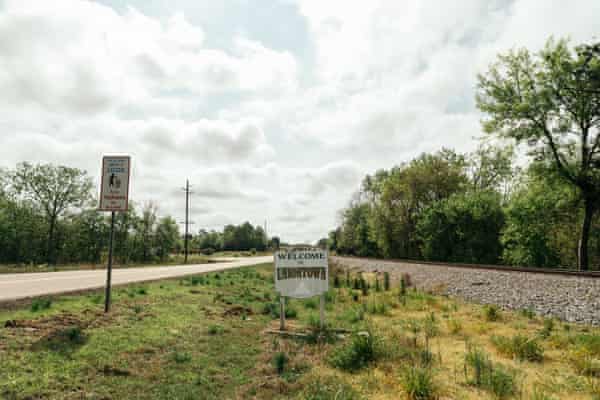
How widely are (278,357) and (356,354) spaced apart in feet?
4.03

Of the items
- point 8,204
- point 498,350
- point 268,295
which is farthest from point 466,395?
point 8,204

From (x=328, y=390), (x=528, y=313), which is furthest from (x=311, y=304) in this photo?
(x=328, y=390)

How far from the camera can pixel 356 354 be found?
5.16 m

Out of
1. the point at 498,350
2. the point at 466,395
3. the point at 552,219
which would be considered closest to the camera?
the point at 466,395

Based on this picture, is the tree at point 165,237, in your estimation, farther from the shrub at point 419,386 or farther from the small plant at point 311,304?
the shrub at point 419,386

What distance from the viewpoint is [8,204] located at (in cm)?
4266

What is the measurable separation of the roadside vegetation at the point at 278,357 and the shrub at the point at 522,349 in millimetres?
15

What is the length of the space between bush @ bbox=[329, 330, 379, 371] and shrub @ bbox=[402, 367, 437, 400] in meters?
1.04

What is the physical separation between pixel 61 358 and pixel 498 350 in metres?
→ 6.92

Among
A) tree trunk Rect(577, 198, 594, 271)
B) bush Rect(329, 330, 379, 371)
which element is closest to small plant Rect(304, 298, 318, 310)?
bush Rect(329, 330, 379, 371)

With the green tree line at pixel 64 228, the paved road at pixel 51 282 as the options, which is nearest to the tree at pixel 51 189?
→ the green tree line at pixel 64 228

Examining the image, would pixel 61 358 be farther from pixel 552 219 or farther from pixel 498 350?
pixel 552 219

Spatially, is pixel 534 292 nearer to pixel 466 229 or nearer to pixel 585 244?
pixel 585 244

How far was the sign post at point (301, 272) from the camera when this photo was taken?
773 centimetres
